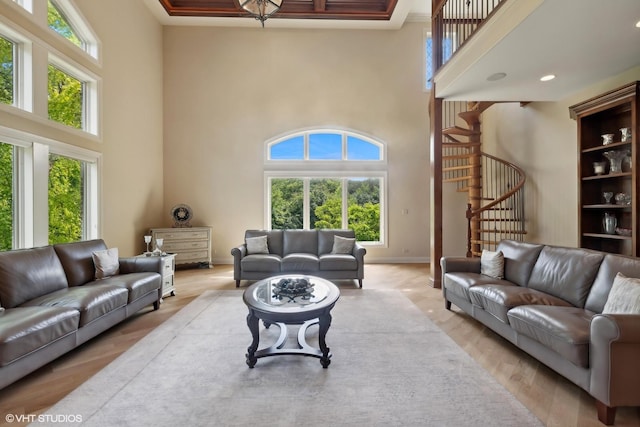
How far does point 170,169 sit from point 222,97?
6.40 ft

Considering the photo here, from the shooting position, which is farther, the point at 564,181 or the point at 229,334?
the point at 564,181

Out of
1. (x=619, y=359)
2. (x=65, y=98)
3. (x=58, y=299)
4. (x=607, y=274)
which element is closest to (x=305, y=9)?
(x=65, y=98)

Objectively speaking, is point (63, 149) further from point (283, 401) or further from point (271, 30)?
point (271, 30)

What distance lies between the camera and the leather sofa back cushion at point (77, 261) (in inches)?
123

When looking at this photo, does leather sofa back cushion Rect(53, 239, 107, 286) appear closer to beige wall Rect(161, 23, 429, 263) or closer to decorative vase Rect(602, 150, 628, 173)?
beige wall Rect(161, 23, 429, 263)

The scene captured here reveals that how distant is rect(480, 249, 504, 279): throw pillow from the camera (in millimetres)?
3332

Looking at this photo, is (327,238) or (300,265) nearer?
(300,265)

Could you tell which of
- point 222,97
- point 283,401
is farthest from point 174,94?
point 283,401

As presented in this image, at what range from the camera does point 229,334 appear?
2.88 meters

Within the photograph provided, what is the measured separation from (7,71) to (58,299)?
2.64 m

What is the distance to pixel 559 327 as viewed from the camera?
1967 mm

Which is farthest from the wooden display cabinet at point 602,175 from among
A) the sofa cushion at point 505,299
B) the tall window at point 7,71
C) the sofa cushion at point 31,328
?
the tall window at point 7,71

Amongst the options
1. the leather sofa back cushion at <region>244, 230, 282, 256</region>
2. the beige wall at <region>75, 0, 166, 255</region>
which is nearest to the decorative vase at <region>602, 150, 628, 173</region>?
the leather sofa back cushion at <region>244, 230, 282, 256</region>

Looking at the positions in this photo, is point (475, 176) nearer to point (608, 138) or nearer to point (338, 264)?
point (608, 138)
